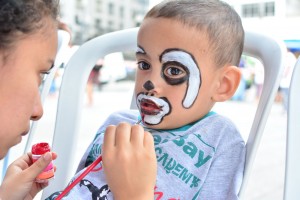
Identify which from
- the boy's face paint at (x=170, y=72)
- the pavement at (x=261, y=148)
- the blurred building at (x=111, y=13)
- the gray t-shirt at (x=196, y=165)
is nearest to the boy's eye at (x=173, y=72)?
the boy's face paint at (x=170, y=72)

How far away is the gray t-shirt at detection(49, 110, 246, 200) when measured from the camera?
0.85 m

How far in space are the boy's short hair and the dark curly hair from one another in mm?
290

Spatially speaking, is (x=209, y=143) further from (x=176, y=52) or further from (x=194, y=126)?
(x=176, y=52)

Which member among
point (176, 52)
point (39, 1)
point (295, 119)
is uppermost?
point (39, 1)

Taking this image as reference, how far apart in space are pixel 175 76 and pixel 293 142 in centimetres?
27

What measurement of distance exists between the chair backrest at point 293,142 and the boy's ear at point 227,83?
13cm

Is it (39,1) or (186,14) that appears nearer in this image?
(39,1)

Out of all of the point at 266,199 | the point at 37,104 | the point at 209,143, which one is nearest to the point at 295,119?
the point at 209,143

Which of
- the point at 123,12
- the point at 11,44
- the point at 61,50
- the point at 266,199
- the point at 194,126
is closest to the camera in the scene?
the point at 11,44

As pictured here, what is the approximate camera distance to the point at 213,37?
34.4 inches

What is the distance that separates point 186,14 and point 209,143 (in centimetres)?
28

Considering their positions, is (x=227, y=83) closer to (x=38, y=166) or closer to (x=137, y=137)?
(x=137, y=137)

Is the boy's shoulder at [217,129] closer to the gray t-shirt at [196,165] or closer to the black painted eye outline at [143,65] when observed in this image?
the gray t-shirt at [196,165]

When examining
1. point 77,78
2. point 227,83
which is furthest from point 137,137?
point 77,78
